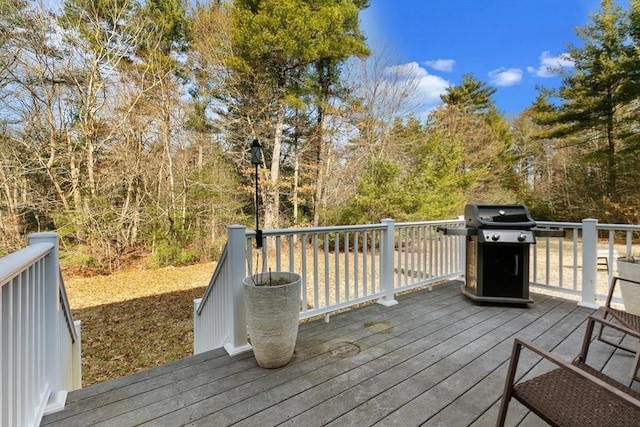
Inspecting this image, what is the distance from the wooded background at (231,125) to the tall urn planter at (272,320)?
22.0ft

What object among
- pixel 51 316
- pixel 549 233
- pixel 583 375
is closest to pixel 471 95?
pixel 549 233

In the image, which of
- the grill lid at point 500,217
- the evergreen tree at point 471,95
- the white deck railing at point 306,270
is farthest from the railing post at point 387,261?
the evergreen tree at point 471,95

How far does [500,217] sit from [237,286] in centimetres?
283

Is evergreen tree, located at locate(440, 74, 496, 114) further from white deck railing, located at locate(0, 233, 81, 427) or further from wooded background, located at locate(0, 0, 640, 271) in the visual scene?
white deck railing, located at locate(0, 233, 81, 427)

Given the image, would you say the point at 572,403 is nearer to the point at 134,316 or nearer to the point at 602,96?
the point at 134,316

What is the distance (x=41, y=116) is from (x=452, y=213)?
10.5m

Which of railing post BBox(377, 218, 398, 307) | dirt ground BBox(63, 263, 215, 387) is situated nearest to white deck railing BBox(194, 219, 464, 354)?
railing post BBox(377, 218, 398, 307)

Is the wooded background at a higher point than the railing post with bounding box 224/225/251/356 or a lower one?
higher

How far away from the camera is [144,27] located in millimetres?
8148

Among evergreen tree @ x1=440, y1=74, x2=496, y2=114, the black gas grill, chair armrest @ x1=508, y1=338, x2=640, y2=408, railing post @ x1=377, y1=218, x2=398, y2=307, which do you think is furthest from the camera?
evergreen tree @ x1=440, y1=74, x2=496, y2=114

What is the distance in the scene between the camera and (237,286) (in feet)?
7.80

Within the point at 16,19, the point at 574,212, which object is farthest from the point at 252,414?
the point at 574,212

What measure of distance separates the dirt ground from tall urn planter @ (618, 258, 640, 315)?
4910mm

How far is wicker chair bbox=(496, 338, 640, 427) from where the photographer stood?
1121 mm
